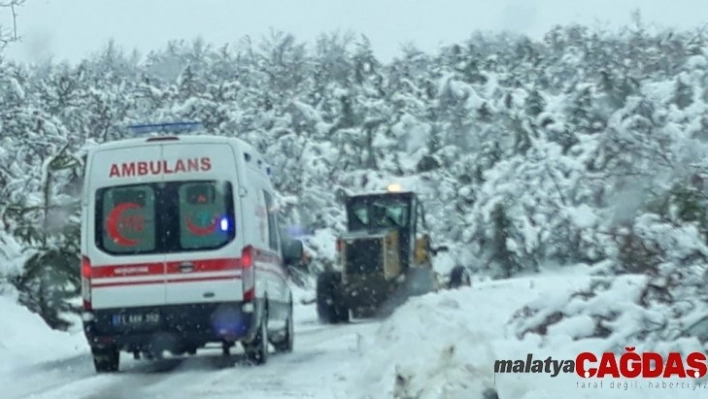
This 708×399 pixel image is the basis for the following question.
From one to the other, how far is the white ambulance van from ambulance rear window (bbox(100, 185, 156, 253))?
11 millimetres

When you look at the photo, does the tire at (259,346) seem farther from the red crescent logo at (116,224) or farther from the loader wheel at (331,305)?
the loader wheel at (331,305)

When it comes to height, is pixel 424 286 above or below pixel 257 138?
below

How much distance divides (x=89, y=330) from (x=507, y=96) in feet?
118

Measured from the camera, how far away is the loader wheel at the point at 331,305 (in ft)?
83.8

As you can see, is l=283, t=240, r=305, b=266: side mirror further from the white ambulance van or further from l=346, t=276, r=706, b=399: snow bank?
the white ambulance van

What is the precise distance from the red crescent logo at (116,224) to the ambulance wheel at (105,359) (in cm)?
125

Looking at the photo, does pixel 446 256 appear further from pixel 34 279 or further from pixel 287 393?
pixel 287 393

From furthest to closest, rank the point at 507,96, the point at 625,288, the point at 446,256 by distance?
the point at 507,96, the point at 446,256, the point at 625,288

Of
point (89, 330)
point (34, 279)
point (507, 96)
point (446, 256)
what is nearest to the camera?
point (89, 330)

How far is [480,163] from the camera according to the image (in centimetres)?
4541

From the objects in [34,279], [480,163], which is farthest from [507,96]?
[34,279]

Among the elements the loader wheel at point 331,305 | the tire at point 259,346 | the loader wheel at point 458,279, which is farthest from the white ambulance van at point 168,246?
the loader wheel at point 458,279

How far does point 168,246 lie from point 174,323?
2.79ft

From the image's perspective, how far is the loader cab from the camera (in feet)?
86.5
